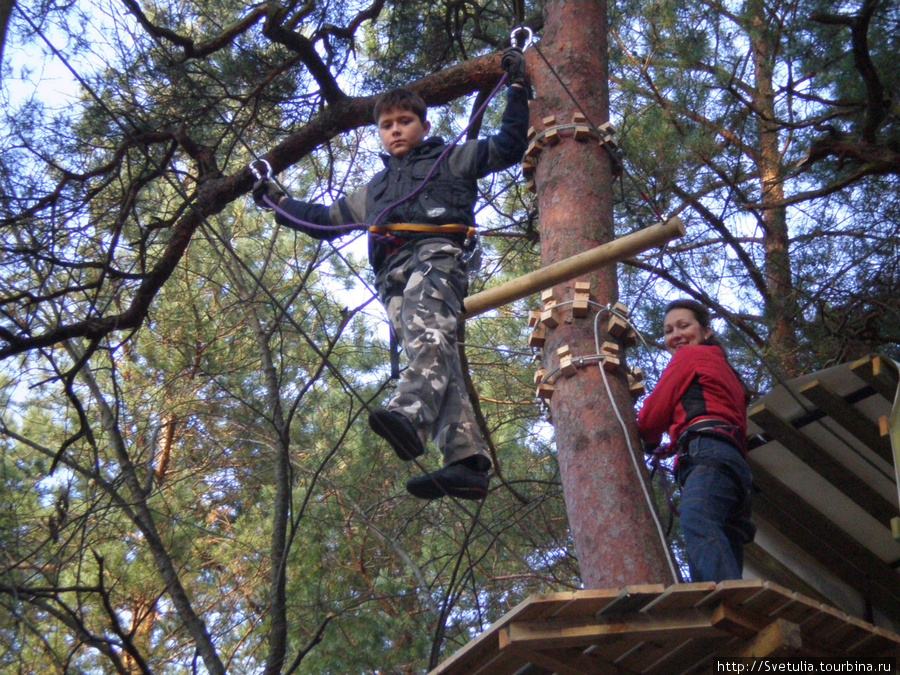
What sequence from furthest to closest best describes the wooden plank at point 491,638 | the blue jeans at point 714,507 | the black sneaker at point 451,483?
the black sneaker at point 451,483 < the blue jeans at point 714,507 < the wooden plank at point 491,638

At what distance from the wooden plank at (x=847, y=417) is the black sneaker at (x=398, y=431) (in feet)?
4.92

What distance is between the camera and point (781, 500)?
14.4 ft

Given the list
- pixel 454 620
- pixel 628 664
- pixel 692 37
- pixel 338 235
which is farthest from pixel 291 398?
pixel 628 664

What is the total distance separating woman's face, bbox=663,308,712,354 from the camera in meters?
3.98

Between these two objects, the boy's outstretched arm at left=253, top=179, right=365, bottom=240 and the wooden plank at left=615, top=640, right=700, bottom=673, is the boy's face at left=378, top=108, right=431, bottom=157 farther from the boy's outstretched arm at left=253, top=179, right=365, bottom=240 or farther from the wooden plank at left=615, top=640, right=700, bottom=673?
the wooden plank at left=615, top=640, right=700, bottom=673

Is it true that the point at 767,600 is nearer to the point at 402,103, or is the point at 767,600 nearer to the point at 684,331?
Answer: the point at 684,331

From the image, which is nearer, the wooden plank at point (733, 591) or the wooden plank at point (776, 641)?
the wooden plank at point (733, 591)

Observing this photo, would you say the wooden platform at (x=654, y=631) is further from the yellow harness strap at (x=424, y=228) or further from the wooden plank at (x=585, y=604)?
the yellow harness strap at (x=424, y=228)

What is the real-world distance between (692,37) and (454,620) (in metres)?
3.67

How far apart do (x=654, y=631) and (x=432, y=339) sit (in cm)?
152

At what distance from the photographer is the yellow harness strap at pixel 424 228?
398 centimetres

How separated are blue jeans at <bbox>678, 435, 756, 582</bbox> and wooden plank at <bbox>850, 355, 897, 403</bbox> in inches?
29.5

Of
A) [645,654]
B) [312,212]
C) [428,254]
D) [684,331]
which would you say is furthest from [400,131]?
[645,654]

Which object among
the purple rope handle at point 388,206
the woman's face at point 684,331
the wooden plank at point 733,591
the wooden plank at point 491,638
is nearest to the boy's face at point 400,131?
the purple rope handle at point 388,206
